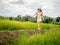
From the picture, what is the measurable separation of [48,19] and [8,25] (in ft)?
44.3

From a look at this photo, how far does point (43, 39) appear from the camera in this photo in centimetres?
946

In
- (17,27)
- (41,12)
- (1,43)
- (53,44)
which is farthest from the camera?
(17,27)

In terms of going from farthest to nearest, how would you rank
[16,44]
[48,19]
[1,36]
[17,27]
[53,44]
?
[48,19], [17,27], [1,36], [16,44], [53,44]

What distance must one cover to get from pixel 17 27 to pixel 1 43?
9672 millimetres

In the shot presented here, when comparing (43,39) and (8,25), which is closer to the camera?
(43,39)

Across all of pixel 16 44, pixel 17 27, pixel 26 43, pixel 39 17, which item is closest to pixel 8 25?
pixel 17 27

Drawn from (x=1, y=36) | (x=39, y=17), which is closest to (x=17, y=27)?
(x=39, y=17)

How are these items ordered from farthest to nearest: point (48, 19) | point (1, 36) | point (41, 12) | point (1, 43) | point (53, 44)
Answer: point (48, 19) < point (41, 12) < point (1, 36) < point (1, 43) < point (53, 44)

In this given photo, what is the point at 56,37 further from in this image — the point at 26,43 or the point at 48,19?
the point at 48,19

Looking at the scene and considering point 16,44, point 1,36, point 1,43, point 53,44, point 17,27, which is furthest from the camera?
point 17,27

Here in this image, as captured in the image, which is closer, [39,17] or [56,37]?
[56,37]

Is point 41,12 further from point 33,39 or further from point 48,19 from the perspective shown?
point 48,19

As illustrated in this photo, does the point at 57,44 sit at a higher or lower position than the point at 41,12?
lower

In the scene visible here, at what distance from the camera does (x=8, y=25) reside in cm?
2231
